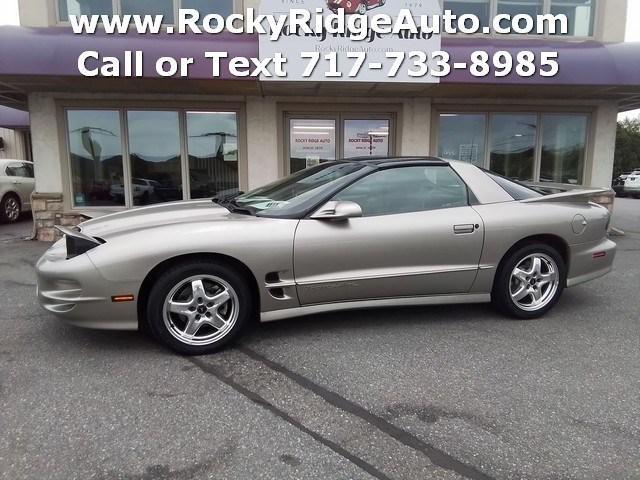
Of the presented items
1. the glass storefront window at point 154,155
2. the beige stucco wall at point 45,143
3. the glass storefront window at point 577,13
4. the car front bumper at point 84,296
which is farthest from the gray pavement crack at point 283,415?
the glass storefront window at point 577,13

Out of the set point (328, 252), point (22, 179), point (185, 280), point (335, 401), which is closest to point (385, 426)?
point (335, 401)

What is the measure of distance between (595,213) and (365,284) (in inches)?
95.7

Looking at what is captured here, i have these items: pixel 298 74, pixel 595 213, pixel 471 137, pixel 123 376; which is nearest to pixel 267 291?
pixel 123 376

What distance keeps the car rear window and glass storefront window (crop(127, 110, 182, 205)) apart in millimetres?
5801

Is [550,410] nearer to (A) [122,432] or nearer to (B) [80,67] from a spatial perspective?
(A) [122,432]

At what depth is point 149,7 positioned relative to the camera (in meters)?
8.10

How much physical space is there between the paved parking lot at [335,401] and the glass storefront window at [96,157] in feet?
14.8

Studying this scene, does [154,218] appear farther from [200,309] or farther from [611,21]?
[611,21]

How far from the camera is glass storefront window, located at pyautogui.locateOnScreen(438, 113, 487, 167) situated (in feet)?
28.4

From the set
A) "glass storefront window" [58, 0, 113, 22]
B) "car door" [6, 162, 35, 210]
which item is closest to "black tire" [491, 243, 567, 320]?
"glass storefront window" [58, 0, 113, 22]

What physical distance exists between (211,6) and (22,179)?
667cm

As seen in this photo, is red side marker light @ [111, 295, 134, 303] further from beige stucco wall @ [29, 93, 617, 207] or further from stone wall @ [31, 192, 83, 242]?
stone wall @ [31, 192, 83, 242]

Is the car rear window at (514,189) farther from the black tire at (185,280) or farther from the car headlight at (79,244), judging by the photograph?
the car headlight at (79,244)

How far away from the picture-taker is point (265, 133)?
8.19 meters
